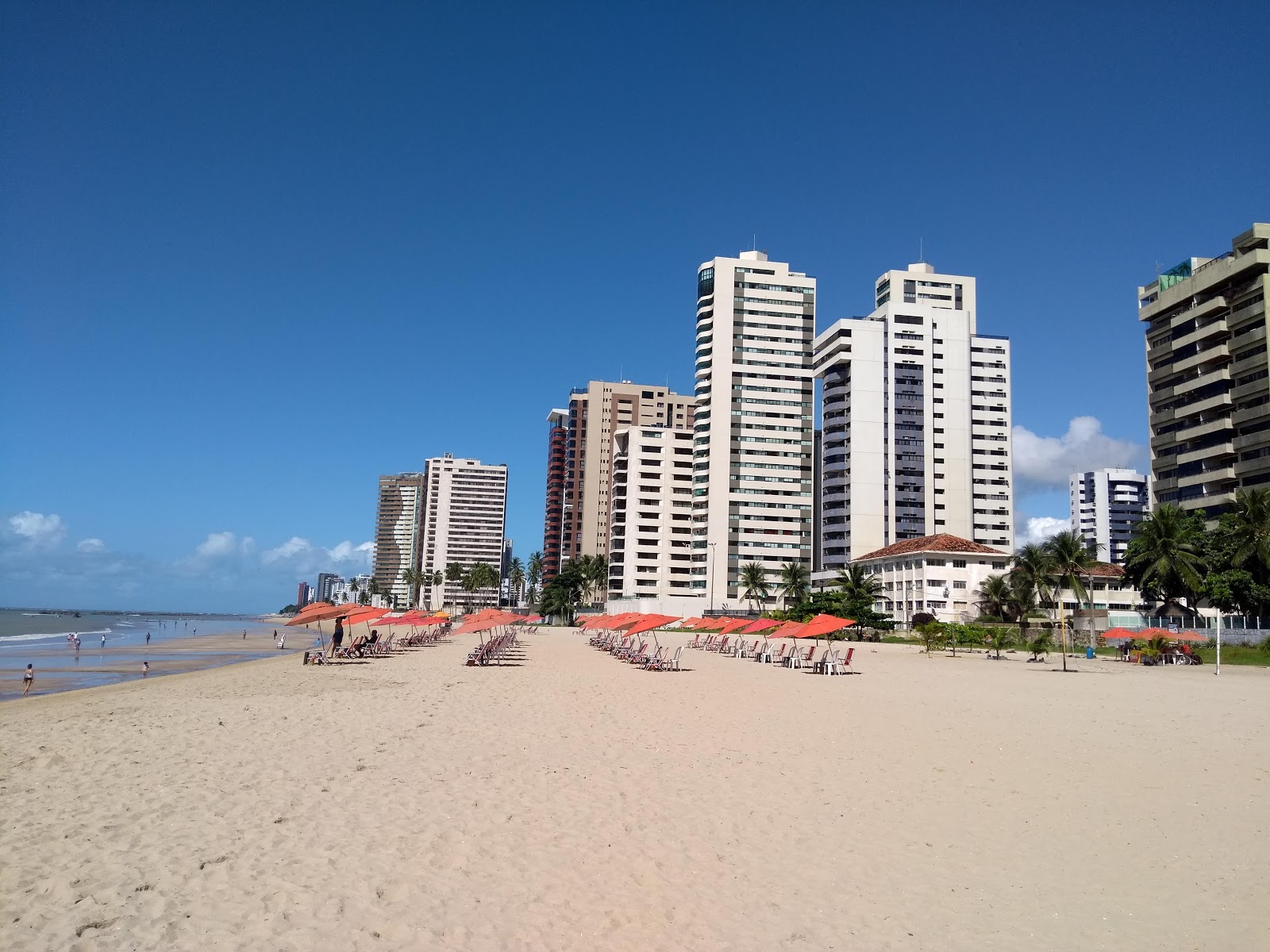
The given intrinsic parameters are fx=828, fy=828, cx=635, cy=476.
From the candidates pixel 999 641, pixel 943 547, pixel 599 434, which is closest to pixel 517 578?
pixel 599 434

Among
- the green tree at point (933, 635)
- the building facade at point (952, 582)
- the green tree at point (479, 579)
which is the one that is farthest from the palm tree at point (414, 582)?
the green tree at point (933, 635)

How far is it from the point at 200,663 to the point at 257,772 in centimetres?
3025

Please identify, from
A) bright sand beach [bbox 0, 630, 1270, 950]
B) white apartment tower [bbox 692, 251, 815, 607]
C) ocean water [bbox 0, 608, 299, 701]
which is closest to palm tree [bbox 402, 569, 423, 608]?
white apartment tower [bbox 692, 251, 815, 607]

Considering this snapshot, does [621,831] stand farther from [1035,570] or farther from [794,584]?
[794,584]

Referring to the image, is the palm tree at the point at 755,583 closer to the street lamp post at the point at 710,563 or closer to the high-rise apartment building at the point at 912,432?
the street lamp post at the point at 710,563

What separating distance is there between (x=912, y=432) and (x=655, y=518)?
111 ft

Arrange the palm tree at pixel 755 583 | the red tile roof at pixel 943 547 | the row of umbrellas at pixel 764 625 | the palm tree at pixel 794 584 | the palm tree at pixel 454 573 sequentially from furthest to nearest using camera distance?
the palm tree at pixel 454 573 → the palm tree at pixel 755 583 → the palm tree at pixel 794 584 → the red tile roof at pixel 943 547 → the row of umbrellas at pixel 764 625

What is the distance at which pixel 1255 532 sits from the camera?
52.9m

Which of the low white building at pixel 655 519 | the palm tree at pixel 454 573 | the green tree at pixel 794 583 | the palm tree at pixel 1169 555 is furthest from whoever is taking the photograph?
the palm tree at pixel 454 573

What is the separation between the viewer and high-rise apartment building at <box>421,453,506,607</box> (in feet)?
637

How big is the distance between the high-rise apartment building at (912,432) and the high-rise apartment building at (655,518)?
749 inches

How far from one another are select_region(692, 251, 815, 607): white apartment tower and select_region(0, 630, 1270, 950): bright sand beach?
81054 mm

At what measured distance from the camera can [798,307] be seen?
10262 cm

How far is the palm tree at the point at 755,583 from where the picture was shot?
88.2 meters
